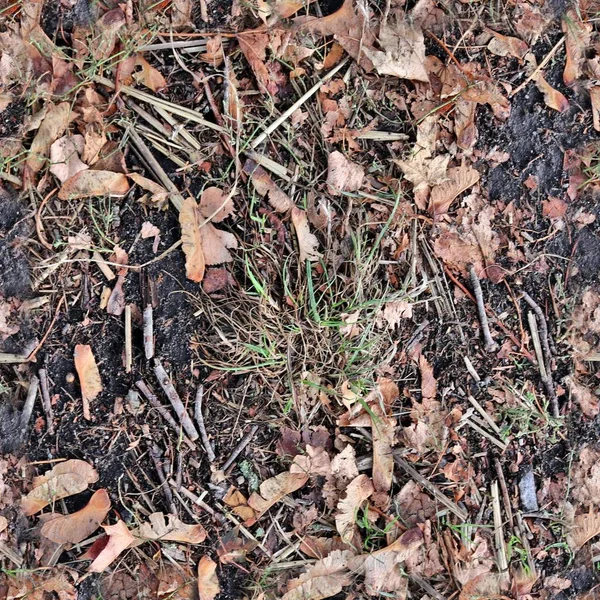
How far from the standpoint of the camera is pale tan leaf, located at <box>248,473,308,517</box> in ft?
7.61

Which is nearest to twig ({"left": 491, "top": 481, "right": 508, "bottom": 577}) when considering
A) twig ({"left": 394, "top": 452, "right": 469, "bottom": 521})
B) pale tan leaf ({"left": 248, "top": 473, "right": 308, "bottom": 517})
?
twig ({"left": 394, "top": 452, "right": 469, "bottom": 521})

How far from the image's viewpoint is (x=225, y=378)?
7.64 ft

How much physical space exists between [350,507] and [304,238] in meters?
1.05

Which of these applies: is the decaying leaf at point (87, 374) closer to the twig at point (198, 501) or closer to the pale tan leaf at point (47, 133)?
the twig at point (198, 501)

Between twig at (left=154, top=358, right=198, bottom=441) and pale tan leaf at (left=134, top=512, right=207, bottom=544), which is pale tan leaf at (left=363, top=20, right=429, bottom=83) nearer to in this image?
twig at (left=154, top=358, right=198, bottom=441)

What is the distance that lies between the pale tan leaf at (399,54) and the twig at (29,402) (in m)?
1.77

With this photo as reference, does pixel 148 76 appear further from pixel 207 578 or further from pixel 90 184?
pixel 207 578

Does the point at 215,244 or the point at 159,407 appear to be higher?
the point at 215,244

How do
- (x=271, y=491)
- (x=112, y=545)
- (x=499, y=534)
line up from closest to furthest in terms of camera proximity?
(x=112, y=545) < (x=271, y=491) < (x=499, y=534)

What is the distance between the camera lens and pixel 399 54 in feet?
7.77

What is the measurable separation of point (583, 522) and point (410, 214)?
147cm

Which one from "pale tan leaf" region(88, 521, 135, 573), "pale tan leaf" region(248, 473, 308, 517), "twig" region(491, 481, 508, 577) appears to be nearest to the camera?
"pale tan leaf" region(88, 521, 135, 573)

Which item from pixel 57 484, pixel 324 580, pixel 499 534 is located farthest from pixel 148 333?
pixel 499 534

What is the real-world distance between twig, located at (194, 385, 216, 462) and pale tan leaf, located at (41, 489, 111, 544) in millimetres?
409
